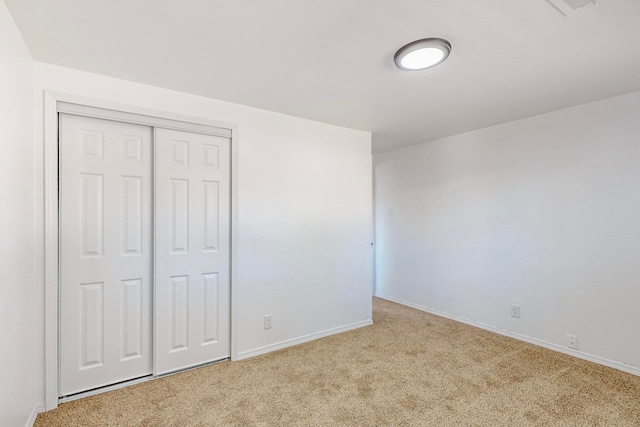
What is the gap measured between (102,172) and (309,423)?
7.14ft

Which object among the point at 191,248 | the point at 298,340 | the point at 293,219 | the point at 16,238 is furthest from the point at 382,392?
the point at 16,238

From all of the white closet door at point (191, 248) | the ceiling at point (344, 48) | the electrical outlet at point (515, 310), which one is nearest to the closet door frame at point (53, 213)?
the ceiling at point (344, 48)

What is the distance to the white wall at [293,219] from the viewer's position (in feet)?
9.10

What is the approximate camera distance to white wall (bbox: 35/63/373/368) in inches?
109

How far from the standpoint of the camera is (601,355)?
105 inches

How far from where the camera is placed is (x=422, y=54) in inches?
72.7

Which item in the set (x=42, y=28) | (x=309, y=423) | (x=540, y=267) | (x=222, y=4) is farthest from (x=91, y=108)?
(x=540, y=267)

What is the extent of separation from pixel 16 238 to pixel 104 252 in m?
0.61

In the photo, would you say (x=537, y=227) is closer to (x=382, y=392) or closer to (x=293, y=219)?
(x=382, y=392)

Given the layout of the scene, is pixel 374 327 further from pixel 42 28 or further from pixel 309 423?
pixel 42 28

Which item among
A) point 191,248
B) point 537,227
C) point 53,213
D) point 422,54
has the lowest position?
point 191,248

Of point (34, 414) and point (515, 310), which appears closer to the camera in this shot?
point (34, 414)

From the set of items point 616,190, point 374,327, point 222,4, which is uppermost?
point 222,4

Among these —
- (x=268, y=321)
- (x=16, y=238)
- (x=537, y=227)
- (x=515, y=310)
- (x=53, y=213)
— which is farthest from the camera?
(x=515, y=310)
